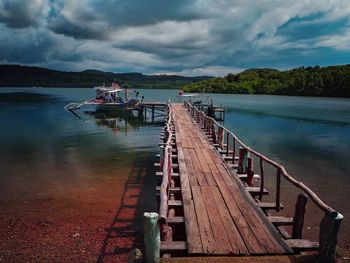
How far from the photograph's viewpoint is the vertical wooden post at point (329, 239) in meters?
5.35

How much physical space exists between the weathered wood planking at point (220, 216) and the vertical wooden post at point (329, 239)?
0.71m

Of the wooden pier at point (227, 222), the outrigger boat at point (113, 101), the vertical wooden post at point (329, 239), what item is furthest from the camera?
the outrigger boat at point (113, 101)

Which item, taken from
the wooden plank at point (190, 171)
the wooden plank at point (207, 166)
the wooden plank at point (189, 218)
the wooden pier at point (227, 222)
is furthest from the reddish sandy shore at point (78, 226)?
the wooden plank at point (207, 166)

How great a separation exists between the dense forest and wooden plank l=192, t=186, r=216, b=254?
129 meters

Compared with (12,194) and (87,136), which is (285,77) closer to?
(87,136)

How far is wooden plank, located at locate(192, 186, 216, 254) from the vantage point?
6117 millimetres

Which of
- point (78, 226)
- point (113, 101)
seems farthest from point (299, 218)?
point (113, 101)

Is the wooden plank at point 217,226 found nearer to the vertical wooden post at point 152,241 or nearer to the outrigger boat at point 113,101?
the vertical wooden post at point 152,241

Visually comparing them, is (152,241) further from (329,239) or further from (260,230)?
(329,239)

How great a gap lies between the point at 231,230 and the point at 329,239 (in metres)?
2.03

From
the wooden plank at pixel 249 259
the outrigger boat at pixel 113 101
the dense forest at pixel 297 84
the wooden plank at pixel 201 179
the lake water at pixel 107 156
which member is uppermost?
the dense forest at pixel 297 84

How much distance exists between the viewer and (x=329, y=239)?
17.8 feet

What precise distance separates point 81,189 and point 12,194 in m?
3.02

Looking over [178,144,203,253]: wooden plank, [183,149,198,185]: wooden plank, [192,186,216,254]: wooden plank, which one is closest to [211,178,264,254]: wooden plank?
[192,186,216,254]: wooden plank
